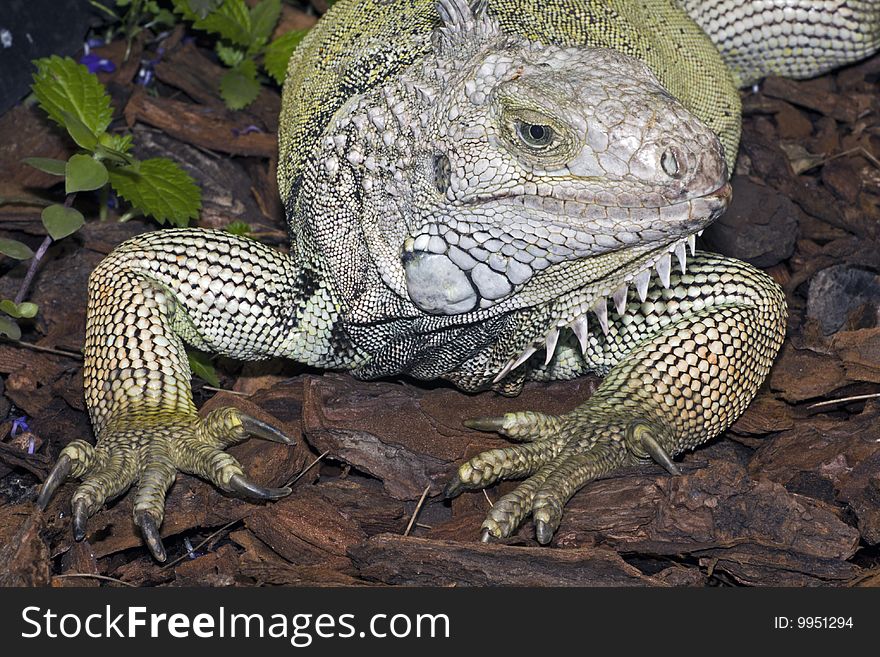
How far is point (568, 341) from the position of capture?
247 inches

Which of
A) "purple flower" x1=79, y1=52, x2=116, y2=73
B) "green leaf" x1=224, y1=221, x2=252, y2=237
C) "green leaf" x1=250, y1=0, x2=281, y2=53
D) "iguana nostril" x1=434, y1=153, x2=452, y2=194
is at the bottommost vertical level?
"green leaf" x1=224, y1=221, x2=252, y2=237

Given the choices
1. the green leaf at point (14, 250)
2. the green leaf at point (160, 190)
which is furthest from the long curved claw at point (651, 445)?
the green leaf at point (14, 250)

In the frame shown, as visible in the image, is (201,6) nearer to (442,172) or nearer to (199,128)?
(199,128)

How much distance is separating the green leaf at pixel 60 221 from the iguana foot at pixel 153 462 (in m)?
1.19

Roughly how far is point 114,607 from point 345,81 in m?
2.87

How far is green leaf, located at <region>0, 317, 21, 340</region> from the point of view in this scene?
609 cm

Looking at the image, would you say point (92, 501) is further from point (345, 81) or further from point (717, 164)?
point (717, 164)

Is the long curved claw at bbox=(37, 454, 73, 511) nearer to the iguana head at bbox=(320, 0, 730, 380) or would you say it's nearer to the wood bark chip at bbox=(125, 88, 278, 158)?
the iguana head at bbox=(320, 0, 730, 380)

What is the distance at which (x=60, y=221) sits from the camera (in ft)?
20.5

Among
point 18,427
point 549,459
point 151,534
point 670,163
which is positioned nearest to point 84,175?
point 18,427

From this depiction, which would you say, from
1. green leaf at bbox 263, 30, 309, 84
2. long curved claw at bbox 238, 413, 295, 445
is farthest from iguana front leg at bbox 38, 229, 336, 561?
green leaf at bbox 263, 30, 309, 84

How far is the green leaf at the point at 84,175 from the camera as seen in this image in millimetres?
6152

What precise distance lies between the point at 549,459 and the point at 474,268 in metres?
1.16

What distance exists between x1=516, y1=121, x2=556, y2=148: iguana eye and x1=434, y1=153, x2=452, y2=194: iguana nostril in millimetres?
355
